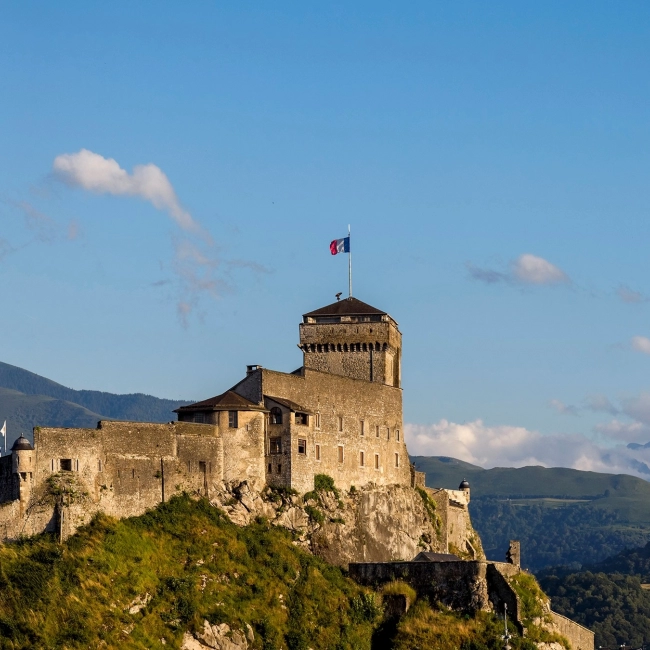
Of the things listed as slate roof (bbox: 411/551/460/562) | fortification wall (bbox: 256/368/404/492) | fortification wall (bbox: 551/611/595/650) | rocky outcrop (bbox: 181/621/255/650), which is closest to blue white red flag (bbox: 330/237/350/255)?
fortification wall (bbox: 256/368/404/492)

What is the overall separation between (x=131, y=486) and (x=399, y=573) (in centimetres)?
1661

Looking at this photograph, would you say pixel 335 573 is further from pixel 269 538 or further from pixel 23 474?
pixel 23 474

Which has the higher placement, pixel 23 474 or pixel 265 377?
pixel 265 377

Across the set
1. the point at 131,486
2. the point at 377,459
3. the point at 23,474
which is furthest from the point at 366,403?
the point at 23,474

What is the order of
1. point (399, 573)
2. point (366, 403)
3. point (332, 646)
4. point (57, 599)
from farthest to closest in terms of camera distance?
point (366, 403), point (399, 573), point (332, 646), point (57, 599)

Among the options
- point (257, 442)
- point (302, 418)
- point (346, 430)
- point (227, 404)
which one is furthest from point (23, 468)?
point (346, 430)

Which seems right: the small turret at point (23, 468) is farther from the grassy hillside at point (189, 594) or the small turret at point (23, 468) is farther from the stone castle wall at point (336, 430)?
the stone castle wall at point (336, 430)

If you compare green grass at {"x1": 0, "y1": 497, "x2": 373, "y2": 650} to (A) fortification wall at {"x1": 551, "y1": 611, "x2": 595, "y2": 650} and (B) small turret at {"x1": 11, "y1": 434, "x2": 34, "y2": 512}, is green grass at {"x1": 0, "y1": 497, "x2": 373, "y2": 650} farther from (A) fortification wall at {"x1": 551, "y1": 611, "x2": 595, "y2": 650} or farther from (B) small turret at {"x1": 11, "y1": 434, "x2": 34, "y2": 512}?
(A) fortification wall at {"x1": 551, "y1": 611, "x2": 595, "y2": 650}

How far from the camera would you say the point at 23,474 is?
78.8 metres

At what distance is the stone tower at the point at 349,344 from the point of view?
10194cm

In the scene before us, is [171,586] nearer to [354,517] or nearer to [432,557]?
[354,517]

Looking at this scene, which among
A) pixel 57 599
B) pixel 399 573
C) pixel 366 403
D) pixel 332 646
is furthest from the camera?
pixel 366 403

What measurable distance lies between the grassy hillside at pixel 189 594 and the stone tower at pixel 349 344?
663 inches

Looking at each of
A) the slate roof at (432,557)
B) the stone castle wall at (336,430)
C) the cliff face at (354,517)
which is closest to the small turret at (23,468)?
the cliff face at (354,517)
